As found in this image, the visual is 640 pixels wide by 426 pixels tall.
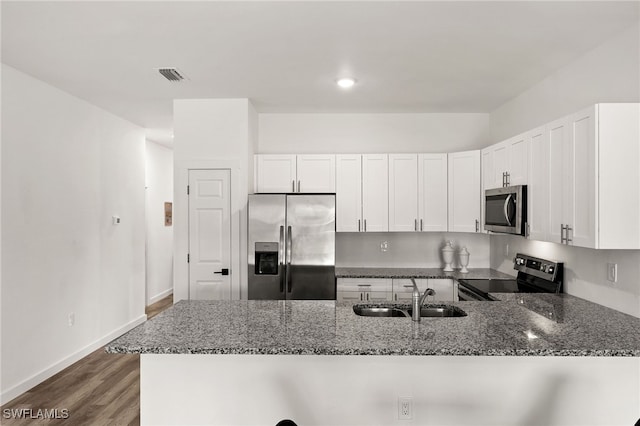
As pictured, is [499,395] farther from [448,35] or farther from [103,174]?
[103,174]

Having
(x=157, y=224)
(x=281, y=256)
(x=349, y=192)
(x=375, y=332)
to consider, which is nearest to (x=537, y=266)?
(x=349, y=192)

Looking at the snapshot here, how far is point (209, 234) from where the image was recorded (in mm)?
4293

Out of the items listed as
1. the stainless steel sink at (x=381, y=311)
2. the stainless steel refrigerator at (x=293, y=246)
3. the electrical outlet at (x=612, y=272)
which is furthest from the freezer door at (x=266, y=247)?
the electrical outlet at (x=612, y=272)

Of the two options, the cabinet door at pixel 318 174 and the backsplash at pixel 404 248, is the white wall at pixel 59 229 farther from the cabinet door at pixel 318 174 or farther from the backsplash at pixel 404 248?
the backsplash at pixel 404 248

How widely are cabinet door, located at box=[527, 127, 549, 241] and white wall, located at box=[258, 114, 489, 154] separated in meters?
1.84

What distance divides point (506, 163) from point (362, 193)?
1513 millimetres

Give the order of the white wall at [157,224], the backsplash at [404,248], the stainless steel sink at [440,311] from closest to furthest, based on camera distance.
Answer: the stainless steel sink at [440,311] → the backsplash at [404,248] → the white wall at [157,224]

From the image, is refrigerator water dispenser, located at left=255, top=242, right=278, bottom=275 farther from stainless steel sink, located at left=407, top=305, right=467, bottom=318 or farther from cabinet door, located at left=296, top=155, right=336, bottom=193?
stainless steel sink, located at left=407, top=305, right=467, bottom=318

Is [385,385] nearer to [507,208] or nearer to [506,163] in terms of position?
[507,208]

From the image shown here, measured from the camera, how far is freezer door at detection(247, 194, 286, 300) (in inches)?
156

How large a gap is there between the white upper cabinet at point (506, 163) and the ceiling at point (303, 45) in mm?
591

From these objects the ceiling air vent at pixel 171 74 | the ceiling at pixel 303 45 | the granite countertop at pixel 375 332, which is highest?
the ceiling at pixel 303 45

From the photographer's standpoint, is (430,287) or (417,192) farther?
(417,192)

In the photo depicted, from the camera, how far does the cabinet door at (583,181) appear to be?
7.79ft
